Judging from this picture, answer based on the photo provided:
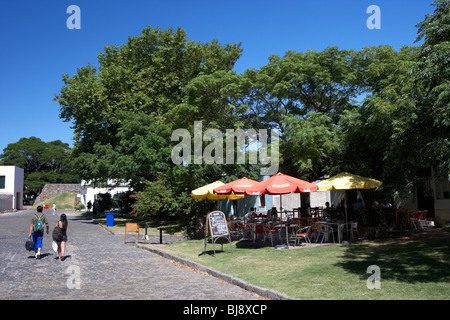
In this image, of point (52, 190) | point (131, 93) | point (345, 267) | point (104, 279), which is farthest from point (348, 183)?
point (52, 190)

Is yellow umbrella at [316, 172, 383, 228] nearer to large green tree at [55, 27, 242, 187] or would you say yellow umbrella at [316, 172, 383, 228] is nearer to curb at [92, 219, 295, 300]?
curb at [92, 219, 295, 300]

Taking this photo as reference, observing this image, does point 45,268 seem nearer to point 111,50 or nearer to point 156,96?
point 156,96

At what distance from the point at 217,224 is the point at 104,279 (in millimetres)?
4535

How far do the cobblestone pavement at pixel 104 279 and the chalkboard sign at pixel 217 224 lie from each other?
5.68 feet

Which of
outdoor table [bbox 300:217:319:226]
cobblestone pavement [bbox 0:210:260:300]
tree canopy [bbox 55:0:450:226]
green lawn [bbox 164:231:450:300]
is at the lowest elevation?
cobblestone pavement [bbox 0:210:260:300]

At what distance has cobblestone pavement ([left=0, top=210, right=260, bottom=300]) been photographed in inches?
295

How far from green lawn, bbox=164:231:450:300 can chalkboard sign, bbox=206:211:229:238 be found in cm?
73

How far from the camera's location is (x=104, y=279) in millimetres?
9141

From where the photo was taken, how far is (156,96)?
3247cm

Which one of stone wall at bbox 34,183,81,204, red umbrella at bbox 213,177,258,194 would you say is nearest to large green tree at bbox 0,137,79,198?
stone wall at bbox 34,183,81,204

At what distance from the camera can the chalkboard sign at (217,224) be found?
493 inches

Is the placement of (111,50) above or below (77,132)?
above

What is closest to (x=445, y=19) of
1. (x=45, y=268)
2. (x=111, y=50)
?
(x=45, y=268)
